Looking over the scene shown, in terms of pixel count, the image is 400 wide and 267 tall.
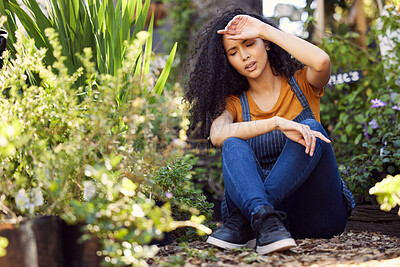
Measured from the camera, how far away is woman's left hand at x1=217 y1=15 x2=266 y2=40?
6.47ft

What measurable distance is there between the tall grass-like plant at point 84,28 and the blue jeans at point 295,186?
26.2 inches

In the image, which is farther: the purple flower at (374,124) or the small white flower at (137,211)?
the purple flower at (374,124)

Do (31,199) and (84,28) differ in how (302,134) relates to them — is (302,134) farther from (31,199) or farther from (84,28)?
(84,28)

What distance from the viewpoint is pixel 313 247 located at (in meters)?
1.79

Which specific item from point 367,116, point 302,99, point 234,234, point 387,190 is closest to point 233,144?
point 234,234

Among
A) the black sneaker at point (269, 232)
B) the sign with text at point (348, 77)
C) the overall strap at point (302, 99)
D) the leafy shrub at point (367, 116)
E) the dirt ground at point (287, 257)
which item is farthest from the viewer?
the sign with text at point (348, 77)

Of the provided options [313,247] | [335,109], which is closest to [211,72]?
[313,247]

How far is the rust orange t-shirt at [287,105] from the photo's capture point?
2102 mm

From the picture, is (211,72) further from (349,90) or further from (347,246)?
(349,90)

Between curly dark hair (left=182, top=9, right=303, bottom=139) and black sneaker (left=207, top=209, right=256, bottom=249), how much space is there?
0.56 meters

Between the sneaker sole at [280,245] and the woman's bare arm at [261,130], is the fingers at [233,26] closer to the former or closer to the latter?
the woman's bare arm at [261,130]

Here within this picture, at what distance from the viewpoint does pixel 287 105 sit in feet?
6.89

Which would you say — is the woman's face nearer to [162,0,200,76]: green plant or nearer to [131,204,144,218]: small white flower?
[131,204,144,218]: small white flower

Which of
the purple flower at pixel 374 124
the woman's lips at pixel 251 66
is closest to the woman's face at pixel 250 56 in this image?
the woman's lips at pixel 251 66
